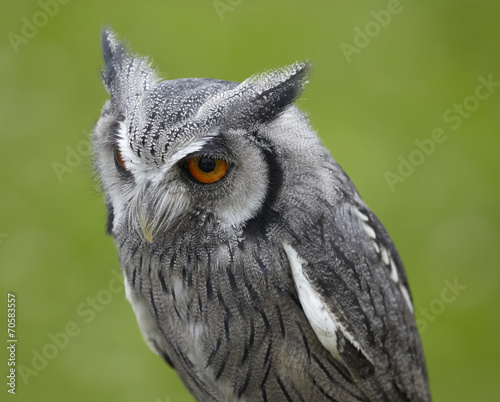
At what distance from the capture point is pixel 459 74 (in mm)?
4367

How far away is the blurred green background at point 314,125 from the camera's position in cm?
364

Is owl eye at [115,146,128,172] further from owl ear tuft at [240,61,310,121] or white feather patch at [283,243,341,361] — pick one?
white feather patch at [283,243,341,361]

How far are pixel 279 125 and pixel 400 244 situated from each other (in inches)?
97.0

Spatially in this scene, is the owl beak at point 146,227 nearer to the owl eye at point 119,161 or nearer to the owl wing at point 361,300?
the owl eye at point 119,161

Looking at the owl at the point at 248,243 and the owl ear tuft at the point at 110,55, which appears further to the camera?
the owl ear tuft at the point at 110,55

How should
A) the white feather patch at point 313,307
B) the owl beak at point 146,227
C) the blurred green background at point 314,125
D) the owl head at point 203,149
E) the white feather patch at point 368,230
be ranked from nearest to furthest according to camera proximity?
the owl head at point 203,149 < the owl beak at point 146,227 < the white feather patch at point 313,307 < the white feather patch at point 368,230 < the blurred green background at point 314,125

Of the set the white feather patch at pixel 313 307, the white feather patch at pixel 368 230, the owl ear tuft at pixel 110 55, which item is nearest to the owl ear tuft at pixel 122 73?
the owl ear tuft at pixel 110 55

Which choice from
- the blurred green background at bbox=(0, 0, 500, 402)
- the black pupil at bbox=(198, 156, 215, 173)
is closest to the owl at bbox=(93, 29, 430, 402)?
the black pupil at bbox=(198, 156, 215, 173)

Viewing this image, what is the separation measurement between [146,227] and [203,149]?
298mm

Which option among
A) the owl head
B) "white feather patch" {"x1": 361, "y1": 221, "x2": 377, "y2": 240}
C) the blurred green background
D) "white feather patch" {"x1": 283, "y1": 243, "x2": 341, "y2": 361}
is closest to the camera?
the owl head

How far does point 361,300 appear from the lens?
6.41 ft

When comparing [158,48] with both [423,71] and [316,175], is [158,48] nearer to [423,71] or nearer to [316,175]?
[423,71]

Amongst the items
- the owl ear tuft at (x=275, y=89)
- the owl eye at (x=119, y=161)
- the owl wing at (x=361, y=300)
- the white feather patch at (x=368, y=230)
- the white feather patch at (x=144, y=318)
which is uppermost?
the owl eye at (x=119, y=161)

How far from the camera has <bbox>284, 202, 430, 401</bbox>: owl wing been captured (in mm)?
1828
